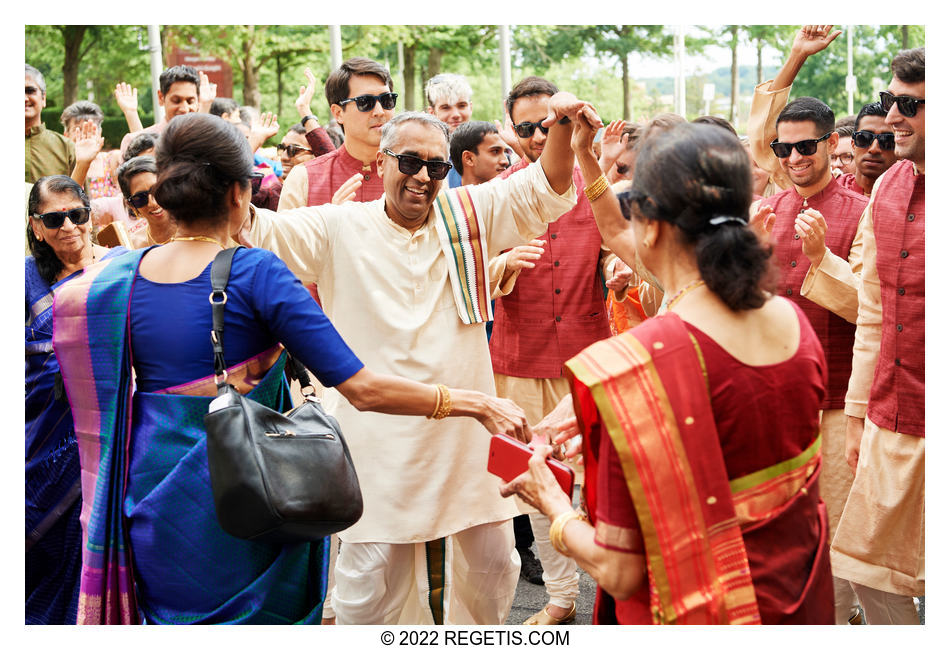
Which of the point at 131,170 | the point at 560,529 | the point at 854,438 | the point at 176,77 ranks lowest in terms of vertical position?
the point at 854,438

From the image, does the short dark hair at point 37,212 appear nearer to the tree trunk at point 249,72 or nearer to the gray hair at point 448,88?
the gray hair at point 448,88

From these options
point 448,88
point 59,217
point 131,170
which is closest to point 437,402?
point 59,217

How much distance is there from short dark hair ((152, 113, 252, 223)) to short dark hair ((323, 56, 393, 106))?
2.83 meters

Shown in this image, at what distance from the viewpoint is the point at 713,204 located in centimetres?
213

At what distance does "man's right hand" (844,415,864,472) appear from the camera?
13.0ft

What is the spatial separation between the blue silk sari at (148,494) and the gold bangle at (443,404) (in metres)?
0.52

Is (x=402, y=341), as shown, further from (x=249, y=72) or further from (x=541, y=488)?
(x=249, y=72)

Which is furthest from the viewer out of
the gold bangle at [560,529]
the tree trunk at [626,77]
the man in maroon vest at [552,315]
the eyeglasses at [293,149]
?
the tree trunk at [626,77]

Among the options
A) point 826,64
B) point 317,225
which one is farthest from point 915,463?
point 826,64

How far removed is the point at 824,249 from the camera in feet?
13.3

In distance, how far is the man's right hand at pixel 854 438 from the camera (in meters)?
3.96

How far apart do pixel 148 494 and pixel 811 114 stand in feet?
11.2

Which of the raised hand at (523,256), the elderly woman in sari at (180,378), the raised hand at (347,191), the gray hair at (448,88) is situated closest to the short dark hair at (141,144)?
the raised hand at (347,191)
